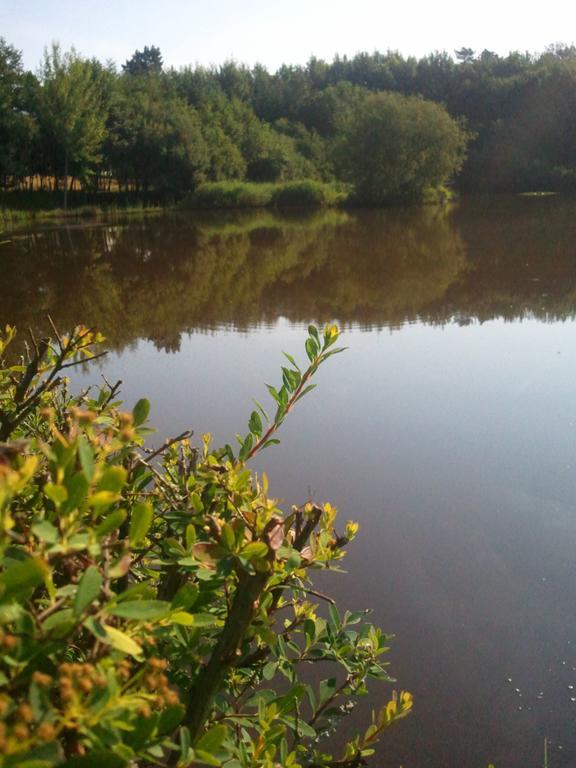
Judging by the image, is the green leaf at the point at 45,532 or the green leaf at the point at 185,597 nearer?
the green leaf at the point at 45,532

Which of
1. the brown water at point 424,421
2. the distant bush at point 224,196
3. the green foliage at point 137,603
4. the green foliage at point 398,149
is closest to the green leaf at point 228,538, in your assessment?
the green foliage at point 137,603

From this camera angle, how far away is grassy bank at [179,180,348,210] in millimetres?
29969

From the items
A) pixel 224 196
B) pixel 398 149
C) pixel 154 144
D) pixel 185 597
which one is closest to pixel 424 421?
pixel 185 597

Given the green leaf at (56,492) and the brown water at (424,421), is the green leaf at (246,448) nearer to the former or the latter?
the green leaf at (56,492)

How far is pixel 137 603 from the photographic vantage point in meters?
0.53

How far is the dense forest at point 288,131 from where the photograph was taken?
1066 inches

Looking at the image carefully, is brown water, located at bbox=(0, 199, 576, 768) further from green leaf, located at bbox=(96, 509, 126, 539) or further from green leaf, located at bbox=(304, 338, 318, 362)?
green leaf, located at bbox=(96, 509, 126, 539)

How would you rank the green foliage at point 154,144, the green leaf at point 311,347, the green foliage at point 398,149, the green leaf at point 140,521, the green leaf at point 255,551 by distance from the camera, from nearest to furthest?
the green leaf at point 140,521 < the green leaf at point 255,551 < the green leaf at point 311,347 < the green foliage at point 154,144 < the green foliage at point 398,149

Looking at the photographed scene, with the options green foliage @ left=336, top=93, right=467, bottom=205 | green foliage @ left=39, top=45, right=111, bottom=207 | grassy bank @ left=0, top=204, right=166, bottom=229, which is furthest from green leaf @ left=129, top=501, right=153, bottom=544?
green foliage @ left=336, top=93, right=467, bottom=205

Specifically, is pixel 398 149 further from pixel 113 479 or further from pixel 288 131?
pixel 113 479

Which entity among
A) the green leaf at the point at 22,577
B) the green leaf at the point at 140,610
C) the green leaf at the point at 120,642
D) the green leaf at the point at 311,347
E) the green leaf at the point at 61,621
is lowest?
the green leaf at the point at 120,642

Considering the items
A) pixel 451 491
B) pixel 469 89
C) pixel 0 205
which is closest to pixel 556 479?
pixel 451 491

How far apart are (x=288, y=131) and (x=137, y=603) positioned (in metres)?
43.2

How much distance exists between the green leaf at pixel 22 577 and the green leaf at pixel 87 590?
0.10 feet
